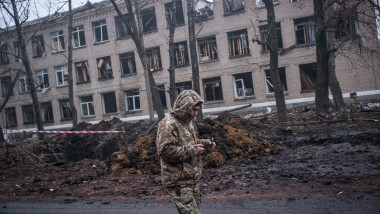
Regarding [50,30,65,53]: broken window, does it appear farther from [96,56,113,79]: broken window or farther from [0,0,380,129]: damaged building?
[96,56,113,79]: broken window

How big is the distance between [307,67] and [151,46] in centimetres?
1468

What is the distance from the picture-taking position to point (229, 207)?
20.4 feet

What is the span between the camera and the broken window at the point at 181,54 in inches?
1222

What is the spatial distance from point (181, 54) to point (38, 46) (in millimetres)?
18215

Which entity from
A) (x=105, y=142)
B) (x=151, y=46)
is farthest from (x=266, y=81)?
(x=105, y=142)

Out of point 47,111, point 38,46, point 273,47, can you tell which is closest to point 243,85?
point 273,47

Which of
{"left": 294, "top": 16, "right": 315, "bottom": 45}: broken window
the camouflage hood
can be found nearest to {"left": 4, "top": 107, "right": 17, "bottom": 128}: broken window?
{"left": 294, "top": 16, "right": 315, "bottom": 45}: broken window

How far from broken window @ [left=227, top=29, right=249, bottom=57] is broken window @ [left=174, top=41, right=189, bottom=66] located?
4320 millimetres

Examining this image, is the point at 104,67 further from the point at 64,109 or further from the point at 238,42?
the point at 238,42

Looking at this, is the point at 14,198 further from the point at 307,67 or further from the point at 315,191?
the point at 307,67

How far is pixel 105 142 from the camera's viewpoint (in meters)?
15.3

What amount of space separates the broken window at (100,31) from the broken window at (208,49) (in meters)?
10.6

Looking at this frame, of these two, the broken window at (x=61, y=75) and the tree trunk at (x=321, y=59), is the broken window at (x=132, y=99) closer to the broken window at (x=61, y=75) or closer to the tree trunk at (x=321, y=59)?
the broken window at (x=61, y=75)

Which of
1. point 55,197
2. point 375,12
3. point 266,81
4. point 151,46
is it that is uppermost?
point 151,46
